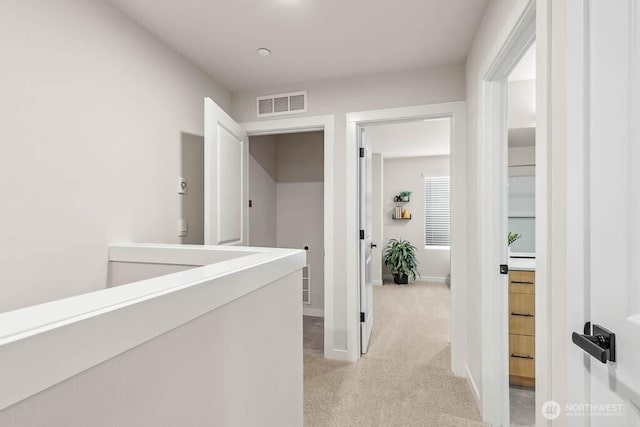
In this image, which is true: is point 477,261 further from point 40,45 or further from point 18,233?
point 40,45

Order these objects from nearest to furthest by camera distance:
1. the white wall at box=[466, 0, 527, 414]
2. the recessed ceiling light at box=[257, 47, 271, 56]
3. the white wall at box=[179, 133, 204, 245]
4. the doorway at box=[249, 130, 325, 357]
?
the white wall at box=[466, 0, 527, 414] → the recessed ceiling light at box=[257, 47, 271, 56] → the white wall at box=[179, 133, 204, 245] → the doorway at box=[249, 130, 325, 357]

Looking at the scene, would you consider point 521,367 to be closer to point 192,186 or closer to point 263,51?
point 192,186

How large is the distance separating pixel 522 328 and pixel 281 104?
8.70 ft

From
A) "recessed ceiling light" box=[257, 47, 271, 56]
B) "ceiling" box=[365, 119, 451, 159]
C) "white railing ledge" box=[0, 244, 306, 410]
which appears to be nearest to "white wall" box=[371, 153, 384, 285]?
"ceiling" box=[365, 119, 451, 159]

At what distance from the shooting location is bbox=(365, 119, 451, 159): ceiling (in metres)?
3.99

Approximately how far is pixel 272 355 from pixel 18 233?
4.11 ft

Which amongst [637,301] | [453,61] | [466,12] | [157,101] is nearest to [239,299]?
[637,301]

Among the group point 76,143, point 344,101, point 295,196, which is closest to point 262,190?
point 295,196

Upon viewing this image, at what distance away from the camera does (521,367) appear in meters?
2.14

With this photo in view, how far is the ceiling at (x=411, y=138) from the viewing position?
3.99 metres

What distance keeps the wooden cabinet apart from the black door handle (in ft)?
5.18

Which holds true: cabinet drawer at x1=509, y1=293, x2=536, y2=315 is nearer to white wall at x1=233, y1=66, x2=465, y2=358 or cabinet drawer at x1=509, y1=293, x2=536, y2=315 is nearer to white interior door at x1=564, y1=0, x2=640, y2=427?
white wall at x1=233, y1=66, x2=465, y2=358

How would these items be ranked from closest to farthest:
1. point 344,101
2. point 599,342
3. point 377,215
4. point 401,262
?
point 599,342 → point 344,101 → point 401,262 → point 377,215

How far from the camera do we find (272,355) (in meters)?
1.11
